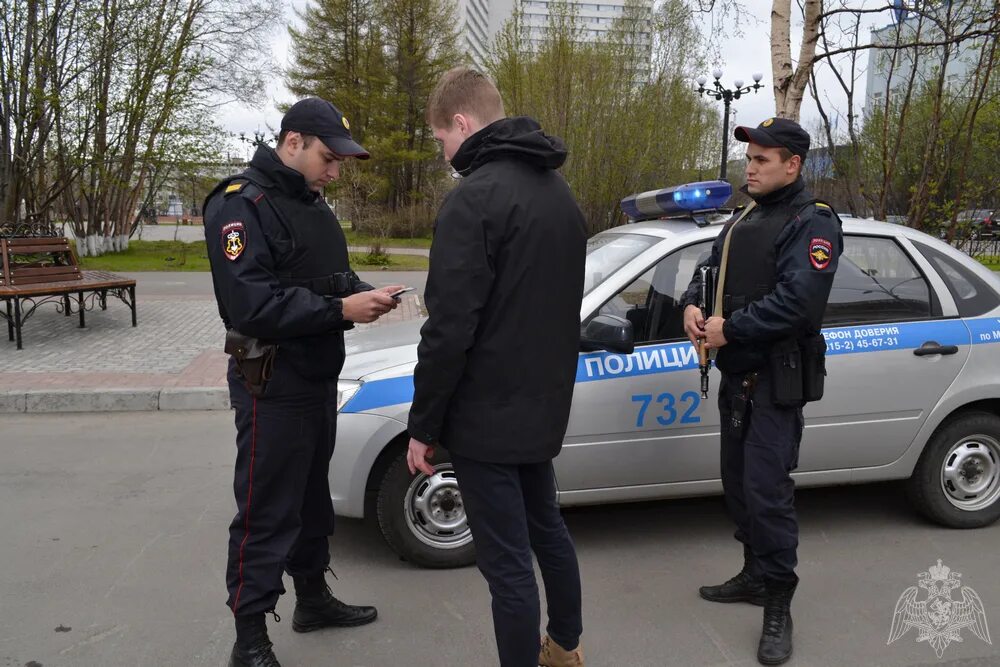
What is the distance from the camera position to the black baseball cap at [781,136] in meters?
3.00

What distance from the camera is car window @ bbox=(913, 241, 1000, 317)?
396cm

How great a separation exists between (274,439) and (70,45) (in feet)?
52.0

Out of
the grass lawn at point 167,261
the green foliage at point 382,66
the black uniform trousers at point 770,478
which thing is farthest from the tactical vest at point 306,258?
the green foliage at point 382,66

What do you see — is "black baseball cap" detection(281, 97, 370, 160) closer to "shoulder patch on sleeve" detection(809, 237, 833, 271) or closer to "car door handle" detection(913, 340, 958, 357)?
"shoulder patch on sleeve" detection(809, 237, 833, 271)

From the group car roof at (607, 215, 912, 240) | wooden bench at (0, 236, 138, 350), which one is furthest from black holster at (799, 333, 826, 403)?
wooden bench at (0, 236, 138, 350)

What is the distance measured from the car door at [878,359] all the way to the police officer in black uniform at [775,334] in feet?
2.65

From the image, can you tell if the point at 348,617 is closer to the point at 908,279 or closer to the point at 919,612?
the point at 919,612

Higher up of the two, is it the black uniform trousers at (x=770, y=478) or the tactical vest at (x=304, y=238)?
the tactical vest at (x=304, y=238)

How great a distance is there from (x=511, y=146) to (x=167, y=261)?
751 inches

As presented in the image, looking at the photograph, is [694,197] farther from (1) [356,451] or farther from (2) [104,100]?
(2) [104,100]

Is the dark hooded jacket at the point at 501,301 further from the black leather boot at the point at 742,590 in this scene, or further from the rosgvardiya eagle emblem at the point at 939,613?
the rosgvardiya eagle emblem at the point at 939,613

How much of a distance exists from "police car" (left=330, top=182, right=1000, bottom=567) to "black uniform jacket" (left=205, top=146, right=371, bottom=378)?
2.97 feet

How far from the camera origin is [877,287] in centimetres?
389

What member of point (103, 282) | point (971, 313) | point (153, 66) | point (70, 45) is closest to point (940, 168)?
point (971, 313)
